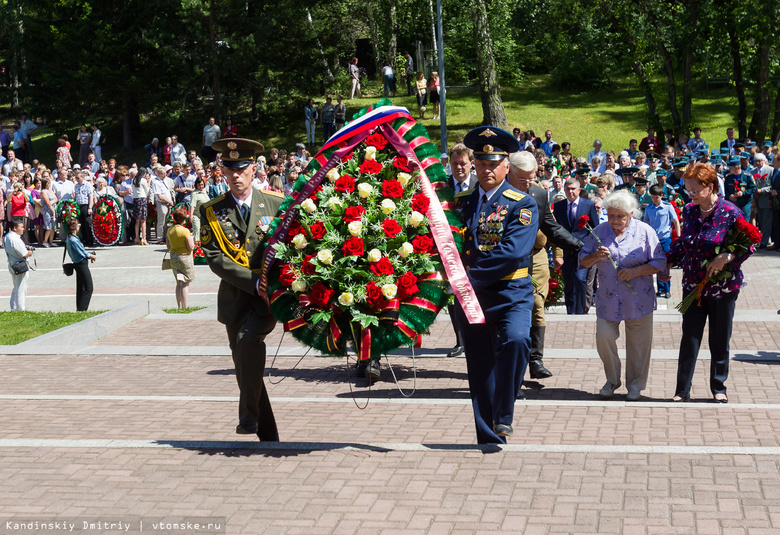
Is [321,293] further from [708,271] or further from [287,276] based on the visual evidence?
[708,271]

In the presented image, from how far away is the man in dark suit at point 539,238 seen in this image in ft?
23.6

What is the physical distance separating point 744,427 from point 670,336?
3909 mm

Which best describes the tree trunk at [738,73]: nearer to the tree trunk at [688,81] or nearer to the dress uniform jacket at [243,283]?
the tree trunk at [688,81]

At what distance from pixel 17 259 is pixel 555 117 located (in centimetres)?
2629

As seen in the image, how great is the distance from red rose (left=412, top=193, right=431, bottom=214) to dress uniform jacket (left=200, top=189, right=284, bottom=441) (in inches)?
43.6

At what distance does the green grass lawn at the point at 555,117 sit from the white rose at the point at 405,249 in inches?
1002

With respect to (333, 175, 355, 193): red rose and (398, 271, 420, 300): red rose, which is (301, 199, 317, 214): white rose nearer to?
(333, 175, 355, 193): red rose

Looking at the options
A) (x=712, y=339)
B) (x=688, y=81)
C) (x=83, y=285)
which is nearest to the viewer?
(x=712, y=339)

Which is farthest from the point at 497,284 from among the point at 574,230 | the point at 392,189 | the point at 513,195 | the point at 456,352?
the point at 574,230

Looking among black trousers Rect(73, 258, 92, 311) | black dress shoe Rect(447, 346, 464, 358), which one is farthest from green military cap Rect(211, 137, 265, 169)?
black trousers Rect(73, 258, 92, 311)

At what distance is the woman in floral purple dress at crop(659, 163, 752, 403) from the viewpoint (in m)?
7.53

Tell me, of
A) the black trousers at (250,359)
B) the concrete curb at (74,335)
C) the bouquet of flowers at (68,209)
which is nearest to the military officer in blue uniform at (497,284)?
the black trousers at (250,359)

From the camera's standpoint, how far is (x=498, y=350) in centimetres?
620

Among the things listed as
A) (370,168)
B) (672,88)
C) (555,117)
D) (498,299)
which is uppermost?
(672,88)
